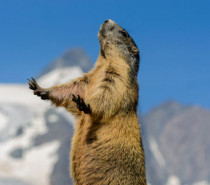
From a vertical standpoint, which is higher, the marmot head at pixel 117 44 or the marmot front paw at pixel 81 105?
the marmot head at pixel 117 44

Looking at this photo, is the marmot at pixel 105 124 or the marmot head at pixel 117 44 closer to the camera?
the marmot at pixel 105 124

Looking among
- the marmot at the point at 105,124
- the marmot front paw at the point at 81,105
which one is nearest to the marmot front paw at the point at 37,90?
the marmot at the point at 105,124

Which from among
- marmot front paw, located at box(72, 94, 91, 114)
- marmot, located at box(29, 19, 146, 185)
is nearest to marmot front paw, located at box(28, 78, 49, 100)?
marmot, located at box(29, 19, 146, 185)

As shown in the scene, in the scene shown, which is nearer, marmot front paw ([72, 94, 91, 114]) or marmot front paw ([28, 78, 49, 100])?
marmot front paw ([72, 94, 91, 114])

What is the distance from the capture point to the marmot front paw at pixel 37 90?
439 inches

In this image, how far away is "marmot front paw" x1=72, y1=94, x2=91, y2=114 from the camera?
9.78m

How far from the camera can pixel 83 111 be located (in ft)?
33.8

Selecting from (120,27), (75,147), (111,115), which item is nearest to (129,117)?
(111,115)

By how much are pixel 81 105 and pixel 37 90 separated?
5.79 feet

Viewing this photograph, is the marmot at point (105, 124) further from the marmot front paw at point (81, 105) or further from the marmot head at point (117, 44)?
the marmot head at point (117, 44)

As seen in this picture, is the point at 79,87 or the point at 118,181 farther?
the point at 79,87

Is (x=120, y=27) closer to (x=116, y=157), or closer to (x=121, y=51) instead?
(x=121, y=51)

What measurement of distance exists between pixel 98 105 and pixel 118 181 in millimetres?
1820

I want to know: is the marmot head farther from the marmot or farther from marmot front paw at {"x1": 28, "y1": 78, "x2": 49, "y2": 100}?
marmot front paw at {"x1": 28, "y1": 78, "x2": 49, "y2": 100}
